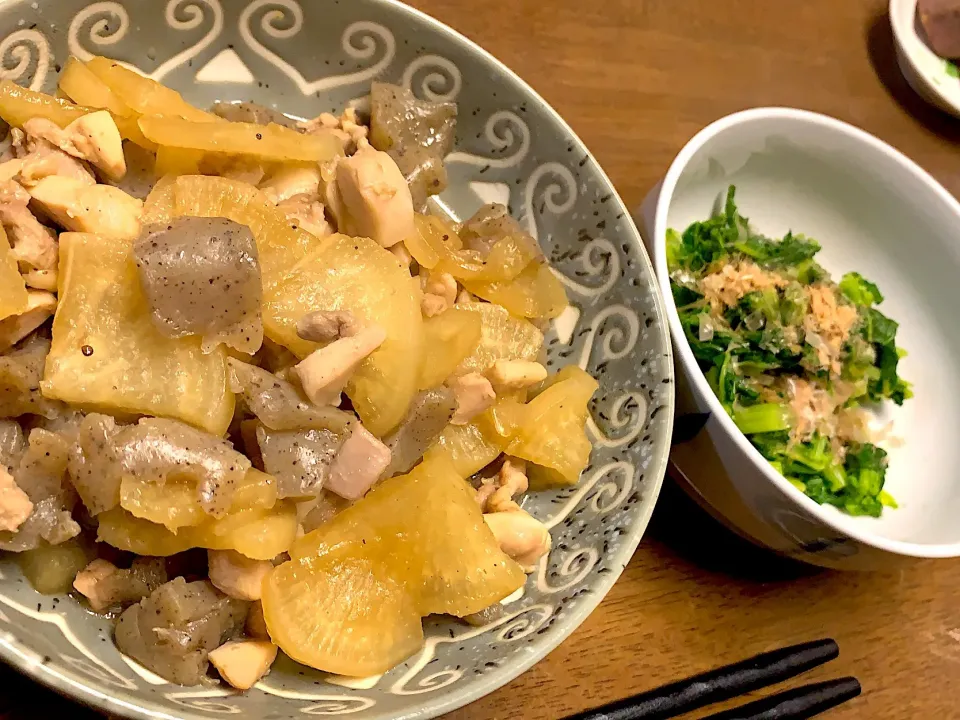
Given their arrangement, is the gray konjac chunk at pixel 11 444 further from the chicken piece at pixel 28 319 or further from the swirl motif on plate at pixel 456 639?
the swirl motif on plate at pixel 456 639

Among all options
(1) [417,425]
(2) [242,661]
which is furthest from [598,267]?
(2) [242,661]

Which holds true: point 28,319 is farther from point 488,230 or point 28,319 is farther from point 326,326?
point 488,230

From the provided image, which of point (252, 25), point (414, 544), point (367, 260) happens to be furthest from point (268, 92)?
point (414, 544)

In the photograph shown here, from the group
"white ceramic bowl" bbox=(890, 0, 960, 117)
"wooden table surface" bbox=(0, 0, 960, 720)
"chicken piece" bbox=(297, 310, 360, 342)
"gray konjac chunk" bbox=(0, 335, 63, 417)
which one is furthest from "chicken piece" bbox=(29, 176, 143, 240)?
"white ceramic bowl" bbox=(890, 0, 960, 117)

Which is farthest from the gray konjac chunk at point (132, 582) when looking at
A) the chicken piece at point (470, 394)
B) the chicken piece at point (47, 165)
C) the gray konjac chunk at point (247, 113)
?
the gray konjac chunk at point (247, 113)

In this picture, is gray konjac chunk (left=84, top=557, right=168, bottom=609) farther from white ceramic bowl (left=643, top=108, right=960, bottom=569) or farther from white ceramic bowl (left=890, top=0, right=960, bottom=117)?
white ceramic bowl (left=890, top=0, right=960, bottom=117)

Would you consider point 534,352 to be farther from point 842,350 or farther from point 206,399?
point 842,350

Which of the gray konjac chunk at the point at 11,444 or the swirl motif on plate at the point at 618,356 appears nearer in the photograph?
the gray konjac chunk at the point at 11,444
